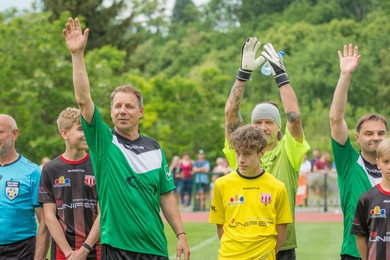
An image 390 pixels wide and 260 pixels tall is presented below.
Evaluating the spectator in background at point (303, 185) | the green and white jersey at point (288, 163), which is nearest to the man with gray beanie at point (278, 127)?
the green and white jersey at point (288, 163)

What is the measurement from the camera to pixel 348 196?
780cm

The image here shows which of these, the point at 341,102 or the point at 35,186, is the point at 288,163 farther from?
the point at 35,186

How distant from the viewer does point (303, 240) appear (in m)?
20.4

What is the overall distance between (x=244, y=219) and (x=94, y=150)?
4.43 feet

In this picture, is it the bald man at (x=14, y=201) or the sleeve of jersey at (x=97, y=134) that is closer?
the sleeve of jersey at (x=97, y=134)

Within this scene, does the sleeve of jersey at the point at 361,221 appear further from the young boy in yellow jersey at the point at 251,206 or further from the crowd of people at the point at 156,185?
the young boy in yellow jersey at the point at 251,206

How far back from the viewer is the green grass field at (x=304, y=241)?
17017 mm

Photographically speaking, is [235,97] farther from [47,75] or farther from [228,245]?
[47,75]

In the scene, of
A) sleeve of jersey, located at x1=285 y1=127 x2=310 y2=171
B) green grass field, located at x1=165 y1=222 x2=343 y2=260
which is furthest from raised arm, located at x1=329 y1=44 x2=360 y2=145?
green grass field, located at x1=165 y1=222 x2=343 y2=260

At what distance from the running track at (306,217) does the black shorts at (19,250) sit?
62.3 ft

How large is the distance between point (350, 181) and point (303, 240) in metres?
12.8

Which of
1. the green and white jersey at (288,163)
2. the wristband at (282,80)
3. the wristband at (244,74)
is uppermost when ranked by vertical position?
the wristband at (244,74)

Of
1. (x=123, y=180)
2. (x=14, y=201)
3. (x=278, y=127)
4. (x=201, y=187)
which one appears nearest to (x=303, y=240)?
(x=201, y=187)

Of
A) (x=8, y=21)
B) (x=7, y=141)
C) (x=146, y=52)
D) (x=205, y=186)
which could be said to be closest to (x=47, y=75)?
(x=8, y=21)
